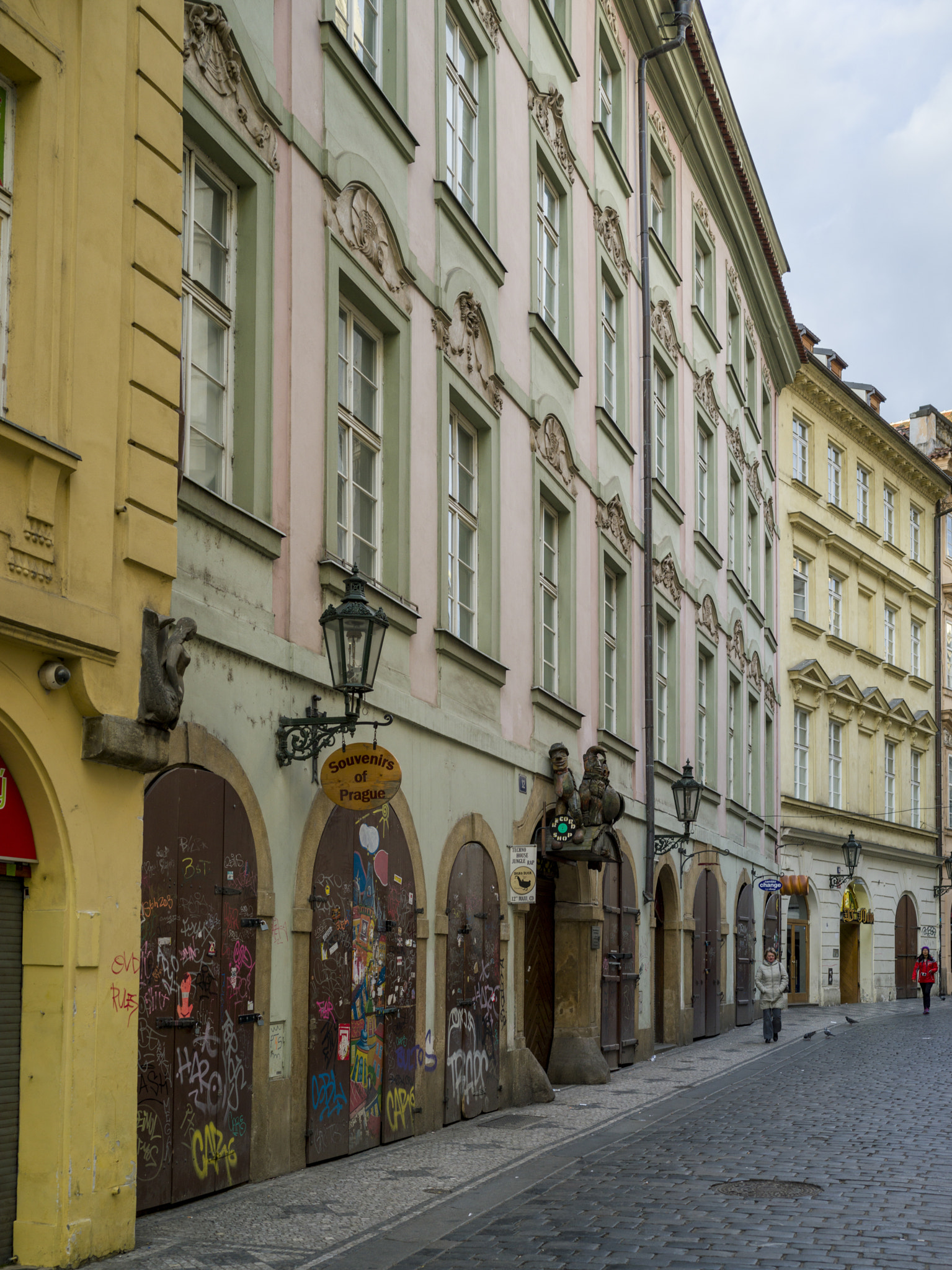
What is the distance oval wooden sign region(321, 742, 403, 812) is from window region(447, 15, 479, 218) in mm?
6283

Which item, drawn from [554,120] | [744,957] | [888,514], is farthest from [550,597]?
[888,514]

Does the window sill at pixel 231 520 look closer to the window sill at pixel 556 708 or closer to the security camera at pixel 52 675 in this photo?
the security camera at pixel 52 675

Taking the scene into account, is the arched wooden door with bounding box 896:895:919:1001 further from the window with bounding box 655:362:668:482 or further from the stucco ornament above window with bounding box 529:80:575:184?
the stucco ornament above window with bounding box 529:80:575:184

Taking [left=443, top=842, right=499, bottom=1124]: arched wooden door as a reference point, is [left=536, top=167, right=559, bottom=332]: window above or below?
above

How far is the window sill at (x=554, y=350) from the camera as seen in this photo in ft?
54.9

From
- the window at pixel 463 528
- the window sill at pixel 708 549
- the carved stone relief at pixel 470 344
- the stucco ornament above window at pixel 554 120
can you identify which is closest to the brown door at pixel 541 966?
the window at pixel 463 528

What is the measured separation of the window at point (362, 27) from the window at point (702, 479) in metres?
14.6

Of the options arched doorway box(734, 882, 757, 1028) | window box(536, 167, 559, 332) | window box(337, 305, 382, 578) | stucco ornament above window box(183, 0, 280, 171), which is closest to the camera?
stucco ornament above window box(183, 0, 280, 171)

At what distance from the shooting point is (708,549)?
88.5ft

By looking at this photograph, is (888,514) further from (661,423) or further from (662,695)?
(662,695)

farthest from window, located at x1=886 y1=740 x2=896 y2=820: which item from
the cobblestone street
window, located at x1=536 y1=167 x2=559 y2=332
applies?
the cobblestone street

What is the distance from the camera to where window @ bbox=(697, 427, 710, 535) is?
26.8 m

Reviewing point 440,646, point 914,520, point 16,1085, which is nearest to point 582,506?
point 440,646

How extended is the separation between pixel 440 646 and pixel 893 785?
34323 mm
